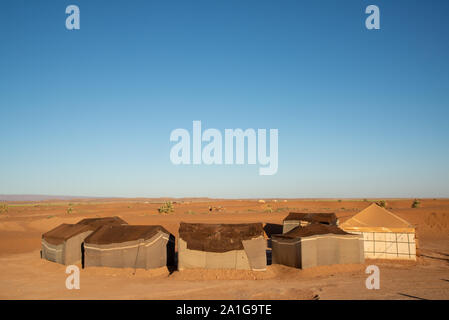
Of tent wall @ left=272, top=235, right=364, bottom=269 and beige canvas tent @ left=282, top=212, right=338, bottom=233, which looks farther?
beige canvas tent @ left=282, top=212, right=338, bottom=233

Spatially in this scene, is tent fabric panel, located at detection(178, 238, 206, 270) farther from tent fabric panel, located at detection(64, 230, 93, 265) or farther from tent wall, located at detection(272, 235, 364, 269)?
tent fabric panel, located at detection(64, 230, 93, 265)

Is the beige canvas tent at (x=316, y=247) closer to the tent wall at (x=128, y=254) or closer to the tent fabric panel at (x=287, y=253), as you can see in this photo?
the tent fabric panel at (x=287, y=253)

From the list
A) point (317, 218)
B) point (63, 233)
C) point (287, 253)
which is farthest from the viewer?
point (317, 218)

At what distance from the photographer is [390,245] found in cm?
2348

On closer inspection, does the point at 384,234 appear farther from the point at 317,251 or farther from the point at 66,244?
the point at 66,244

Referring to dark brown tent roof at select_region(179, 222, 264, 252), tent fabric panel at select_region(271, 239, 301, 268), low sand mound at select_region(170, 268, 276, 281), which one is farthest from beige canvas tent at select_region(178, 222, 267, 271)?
tent fabric panel at select_region(271, 239, 301, 268)

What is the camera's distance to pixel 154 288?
15.4 m

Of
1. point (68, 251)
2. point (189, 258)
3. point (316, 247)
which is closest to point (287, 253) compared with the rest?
point (316, 247)

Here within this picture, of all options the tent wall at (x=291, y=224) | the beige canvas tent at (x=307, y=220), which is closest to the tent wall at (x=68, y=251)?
the tent wall at (x=291, y=224)

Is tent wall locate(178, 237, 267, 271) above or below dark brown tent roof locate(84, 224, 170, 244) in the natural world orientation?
below

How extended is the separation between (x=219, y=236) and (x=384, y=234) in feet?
41.3

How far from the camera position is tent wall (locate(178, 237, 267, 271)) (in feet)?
60.7

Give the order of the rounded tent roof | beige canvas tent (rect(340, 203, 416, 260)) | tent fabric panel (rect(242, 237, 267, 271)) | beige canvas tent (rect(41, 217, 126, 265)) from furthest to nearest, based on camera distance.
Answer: the rounded tent roof < beige canvas tent (rect(340, 203, 416, 260)) < beige canvas tent (rect(41, 217, 126, 265)) < tent fabric panel (rect(242, 237, 267, 271))
